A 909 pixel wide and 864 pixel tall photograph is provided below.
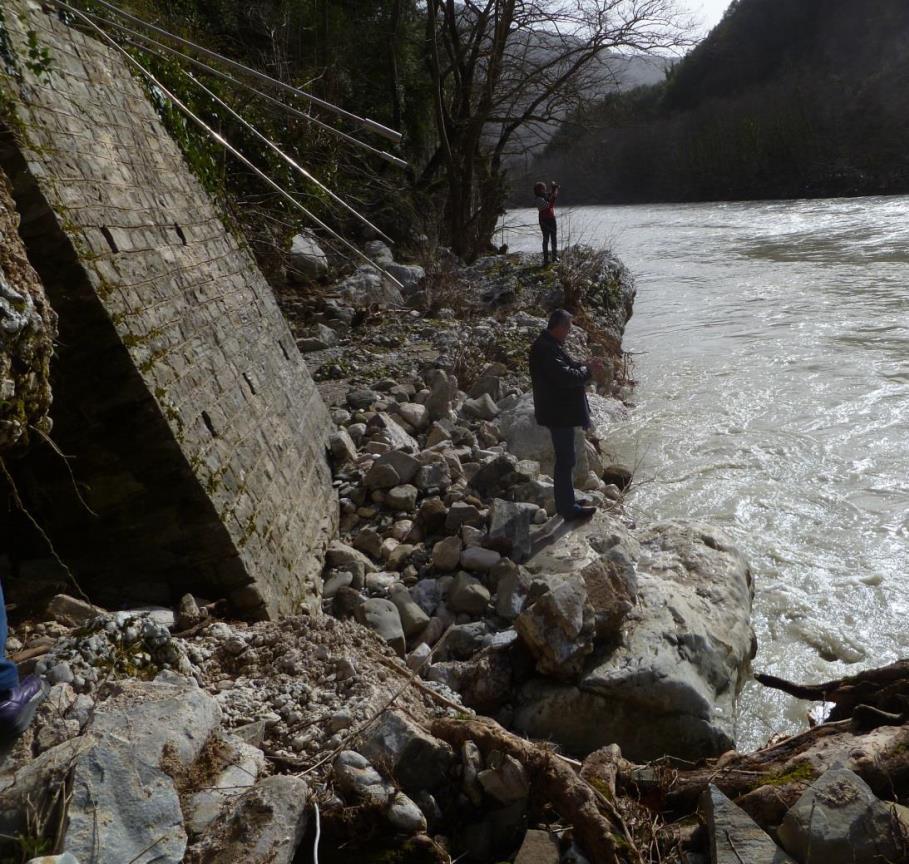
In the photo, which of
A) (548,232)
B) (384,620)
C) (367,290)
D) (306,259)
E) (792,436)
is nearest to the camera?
(384,620)

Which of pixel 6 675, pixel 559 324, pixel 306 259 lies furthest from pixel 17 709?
pixel 306 259

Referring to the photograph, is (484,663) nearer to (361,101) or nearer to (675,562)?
(675,562)

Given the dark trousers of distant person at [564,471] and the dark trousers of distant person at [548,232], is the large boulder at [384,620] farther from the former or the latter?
the dark trousers of distant person at [548,232]

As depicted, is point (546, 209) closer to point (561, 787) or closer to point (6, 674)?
point (561, 787)

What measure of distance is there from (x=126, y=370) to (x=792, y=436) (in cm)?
668

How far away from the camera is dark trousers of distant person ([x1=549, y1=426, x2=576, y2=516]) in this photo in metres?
5.43

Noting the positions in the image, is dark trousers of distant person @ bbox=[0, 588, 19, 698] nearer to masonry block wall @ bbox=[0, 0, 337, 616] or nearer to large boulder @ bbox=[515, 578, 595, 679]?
masonry block wall @ bbox=[0, 0, 337, 616]

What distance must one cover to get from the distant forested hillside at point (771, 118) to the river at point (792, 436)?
13.4 metres

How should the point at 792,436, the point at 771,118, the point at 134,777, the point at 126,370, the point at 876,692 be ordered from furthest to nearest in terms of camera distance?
the point at 771,118
the point at 792,436
the point at 126,370
the point at 876,692
the point at 134,777

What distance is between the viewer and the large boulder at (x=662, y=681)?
342cm

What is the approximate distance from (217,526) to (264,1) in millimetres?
14210

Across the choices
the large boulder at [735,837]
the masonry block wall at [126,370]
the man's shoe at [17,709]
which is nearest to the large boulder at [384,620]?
the masonry block wall at [126,370]

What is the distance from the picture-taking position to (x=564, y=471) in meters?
5.42

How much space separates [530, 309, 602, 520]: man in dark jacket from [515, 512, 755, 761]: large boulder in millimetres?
1002
